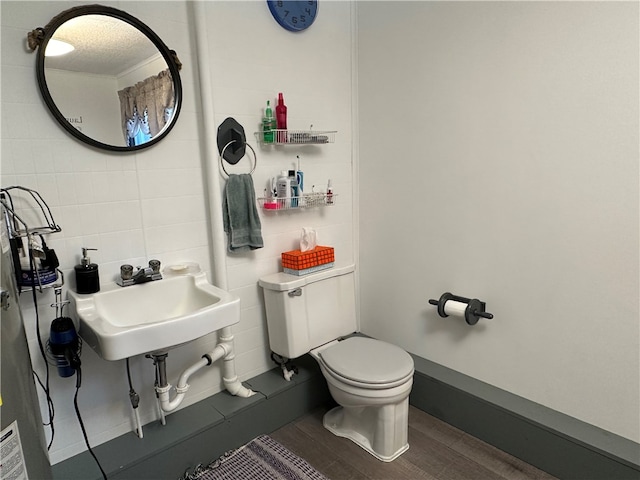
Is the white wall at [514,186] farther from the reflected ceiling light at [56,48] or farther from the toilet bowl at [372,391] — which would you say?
the reflected ceiling light at [56,48]

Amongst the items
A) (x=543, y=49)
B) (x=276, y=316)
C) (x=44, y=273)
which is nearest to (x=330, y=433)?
(x=276, y=316)

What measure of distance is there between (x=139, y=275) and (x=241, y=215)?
537 mm

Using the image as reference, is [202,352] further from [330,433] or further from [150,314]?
[330,433]

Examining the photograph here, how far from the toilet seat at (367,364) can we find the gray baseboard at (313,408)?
32 centimetres

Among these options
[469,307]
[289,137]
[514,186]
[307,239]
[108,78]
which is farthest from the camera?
[307,239]

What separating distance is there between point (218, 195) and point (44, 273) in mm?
754

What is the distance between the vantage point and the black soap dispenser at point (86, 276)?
5.01 ft

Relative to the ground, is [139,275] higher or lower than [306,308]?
higher

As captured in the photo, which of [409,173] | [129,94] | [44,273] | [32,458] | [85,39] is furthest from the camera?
[409,173]

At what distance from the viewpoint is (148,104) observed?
169 centimetres

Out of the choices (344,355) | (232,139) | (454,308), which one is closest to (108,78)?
(232,139)

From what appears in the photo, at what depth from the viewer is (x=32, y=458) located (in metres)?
1.01

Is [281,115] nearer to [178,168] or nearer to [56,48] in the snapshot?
[178,168]

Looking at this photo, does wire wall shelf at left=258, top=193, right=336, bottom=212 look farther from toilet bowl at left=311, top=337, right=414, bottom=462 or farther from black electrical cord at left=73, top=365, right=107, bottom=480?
black electrical cord at left=73, top=365, right=107, bottom=480
